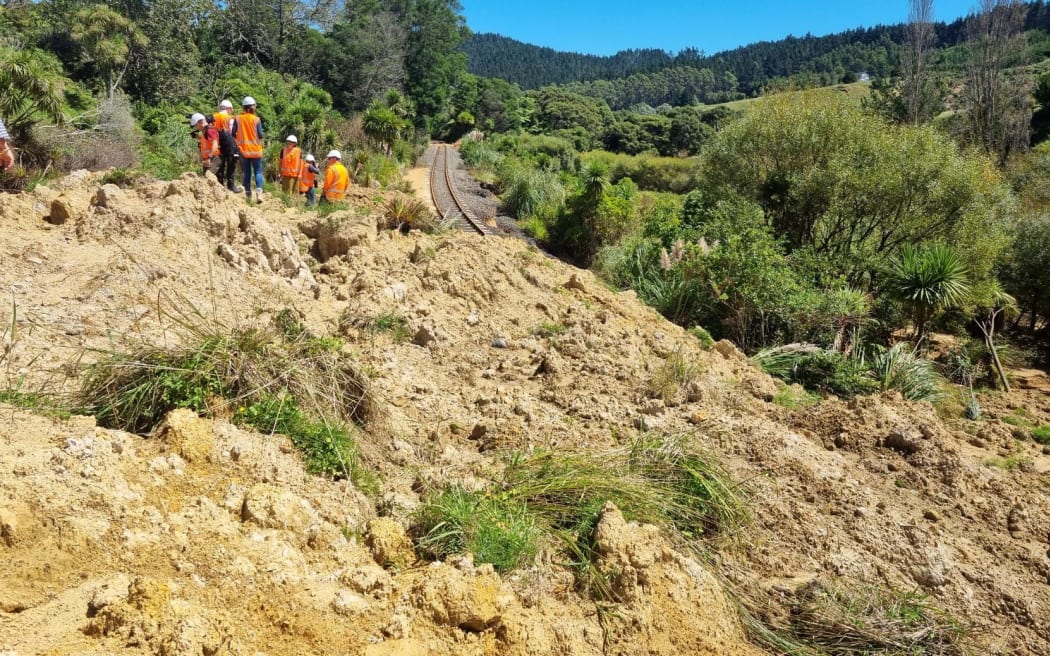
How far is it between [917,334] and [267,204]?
34.1 ft

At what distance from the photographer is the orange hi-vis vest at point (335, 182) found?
10.5 m

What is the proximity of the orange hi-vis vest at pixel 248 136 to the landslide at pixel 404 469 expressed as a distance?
134 cm

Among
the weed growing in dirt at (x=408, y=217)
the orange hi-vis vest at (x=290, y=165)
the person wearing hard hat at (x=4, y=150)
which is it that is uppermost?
the orange hi-vis vest at (x=290, y=165)

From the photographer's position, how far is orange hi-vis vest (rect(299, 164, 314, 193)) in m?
10.4

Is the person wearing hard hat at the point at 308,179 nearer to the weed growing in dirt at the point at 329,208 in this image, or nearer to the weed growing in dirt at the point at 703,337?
the weed growing in dirt at the point at 329,208

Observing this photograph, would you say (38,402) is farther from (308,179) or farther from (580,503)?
(308,179)

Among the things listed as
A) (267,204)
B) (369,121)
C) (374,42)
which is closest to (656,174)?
(369,121)

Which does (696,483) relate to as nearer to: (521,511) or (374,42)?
(521,511)

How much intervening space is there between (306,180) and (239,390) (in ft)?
23.9

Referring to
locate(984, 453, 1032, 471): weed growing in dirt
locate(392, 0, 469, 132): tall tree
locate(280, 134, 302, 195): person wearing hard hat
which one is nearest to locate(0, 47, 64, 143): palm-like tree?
locate(280, 134, 302, 195): person wearing hard hat

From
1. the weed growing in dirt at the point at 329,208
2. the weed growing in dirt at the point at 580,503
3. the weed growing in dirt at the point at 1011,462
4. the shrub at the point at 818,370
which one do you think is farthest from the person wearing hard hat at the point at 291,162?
the weed growing in dirt at the point at 1011,462

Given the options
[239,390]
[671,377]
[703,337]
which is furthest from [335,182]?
[239,390]

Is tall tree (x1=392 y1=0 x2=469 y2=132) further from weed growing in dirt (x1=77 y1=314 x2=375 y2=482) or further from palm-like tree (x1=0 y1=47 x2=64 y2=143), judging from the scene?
weed growing in dirt (x1=77 y1=314 x2=375 y2=482)

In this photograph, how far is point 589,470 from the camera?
4.28m
